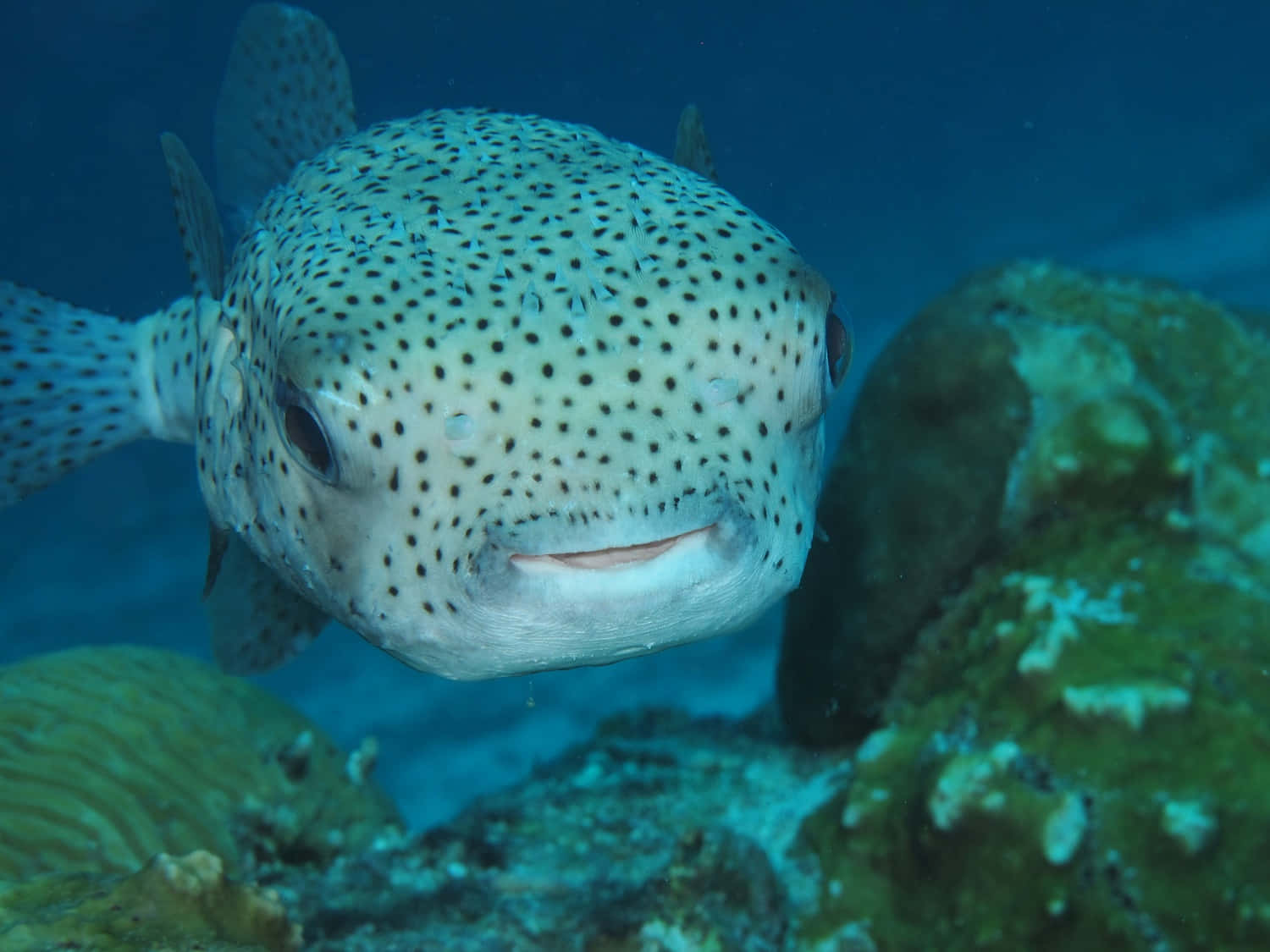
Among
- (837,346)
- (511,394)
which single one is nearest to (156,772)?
(511,394)

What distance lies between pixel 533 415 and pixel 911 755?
1.94 meters

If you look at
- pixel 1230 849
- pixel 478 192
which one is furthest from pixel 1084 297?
pixel 478 192

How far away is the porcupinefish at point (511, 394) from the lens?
6.80 feet

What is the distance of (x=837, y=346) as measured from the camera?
2775 millimetres

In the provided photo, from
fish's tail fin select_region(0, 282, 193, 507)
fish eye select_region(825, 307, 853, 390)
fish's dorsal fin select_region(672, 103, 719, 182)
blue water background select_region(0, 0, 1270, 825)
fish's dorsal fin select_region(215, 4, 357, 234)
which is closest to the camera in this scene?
fish eye select_region(825, 307, 853, 390)

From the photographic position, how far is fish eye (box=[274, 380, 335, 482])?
240cm

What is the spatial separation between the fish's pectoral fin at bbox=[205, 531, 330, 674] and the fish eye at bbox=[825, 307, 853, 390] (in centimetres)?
233

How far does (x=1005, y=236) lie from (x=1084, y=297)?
1786 centimetres

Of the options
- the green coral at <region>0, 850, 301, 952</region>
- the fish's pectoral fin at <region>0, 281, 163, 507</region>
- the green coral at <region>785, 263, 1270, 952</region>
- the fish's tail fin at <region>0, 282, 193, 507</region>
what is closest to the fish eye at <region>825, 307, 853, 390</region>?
the green coral at <region>785, 263, 1270, 952</region>

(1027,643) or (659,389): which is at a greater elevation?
(659,389)

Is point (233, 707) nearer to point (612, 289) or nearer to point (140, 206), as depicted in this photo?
point (612, 289)

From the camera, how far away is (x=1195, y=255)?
678 inches

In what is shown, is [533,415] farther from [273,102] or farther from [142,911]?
[273,102]

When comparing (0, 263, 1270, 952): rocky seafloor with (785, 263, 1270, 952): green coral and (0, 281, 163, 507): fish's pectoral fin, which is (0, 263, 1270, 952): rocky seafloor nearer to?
(785, 263, 1270, 952): green coral
